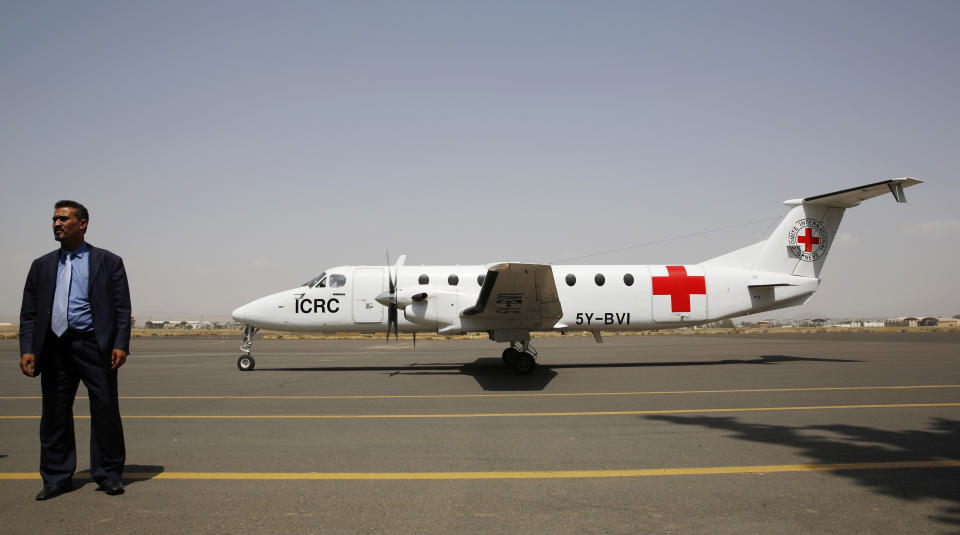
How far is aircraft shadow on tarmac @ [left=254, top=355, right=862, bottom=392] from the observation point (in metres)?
12.2

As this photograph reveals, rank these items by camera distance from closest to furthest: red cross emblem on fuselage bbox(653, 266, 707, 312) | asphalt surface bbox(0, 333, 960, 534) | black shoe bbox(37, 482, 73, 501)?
Answer: asphalt surface bbox(0, 333, 960, 534) → black shoe bbox(37, 482, 73, 501) → red cross emblem on fuselage bbox(653, 266, 707, 312)

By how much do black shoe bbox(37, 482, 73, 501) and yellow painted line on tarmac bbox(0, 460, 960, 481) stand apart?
0.48 m

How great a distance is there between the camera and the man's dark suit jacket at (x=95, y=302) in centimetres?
447

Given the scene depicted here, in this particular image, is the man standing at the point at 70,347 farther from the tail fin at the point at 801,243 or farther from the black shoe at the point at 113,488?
the tail fin at the point at 801,243

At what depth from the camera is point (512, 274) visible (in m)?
12.0

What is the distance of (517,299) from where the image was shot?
13031mm

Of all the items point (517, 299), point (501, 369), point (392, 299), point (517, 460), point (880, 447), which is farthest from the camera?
point (501, 369)

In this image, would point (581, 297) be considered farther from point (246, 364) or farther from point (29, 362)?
point (29, 362)

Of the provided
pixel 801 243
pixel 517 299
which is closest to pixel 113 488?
pixel 517 299

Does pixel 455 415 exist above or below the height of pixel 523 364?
below

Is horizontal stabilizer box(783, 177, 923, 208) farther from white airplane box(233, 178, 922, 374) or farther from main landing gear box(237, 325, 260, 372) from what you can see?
main landing gear box(237, 325, 260, 372)

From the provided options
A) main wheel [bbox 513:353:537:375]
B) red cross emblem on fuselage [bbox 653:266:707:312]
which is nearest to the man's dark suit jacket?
main wheel [bbox 513:353:537:375]

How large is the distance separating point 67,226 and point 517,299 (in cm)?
954

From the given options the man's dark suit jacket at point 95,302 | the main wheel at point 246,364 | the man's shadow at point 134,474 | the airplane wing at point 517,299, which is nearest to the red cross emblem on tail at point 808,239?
the airplane wing at point 517,299
